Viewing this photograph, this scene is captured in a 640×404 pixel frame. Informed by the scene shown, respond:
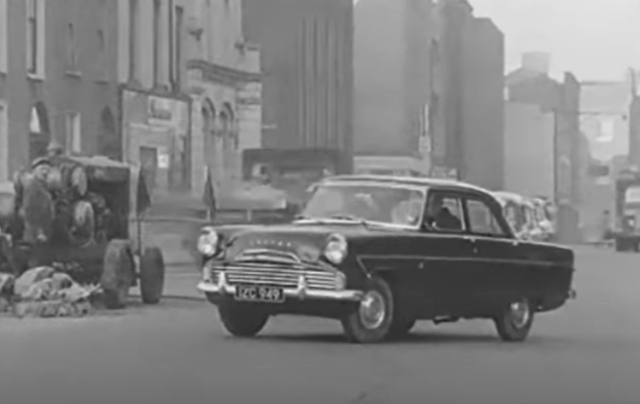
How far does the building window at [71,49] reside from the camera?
168ft

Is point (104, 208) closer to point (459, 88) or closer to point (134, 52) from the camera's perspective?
point (134, 52)

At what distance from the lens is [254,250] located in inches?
773

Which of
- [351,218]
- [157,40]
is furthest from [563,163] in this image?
[351,218]

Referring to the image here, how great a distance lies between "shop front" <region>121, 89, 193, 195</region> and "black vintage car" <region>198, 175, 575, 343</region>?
Answer: 32.6 meters

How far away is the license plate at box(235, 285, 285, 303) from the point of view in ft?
63.8

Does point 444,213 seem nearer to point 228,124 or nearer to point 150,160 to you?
point 150,160

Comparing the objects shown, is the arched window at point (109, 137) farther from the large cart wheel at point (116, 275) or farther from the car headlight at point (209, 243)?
the car headlight at point (209, 243)

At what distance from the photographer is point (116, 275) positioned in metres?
27.0

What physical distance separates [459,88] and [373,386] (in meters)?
90.4

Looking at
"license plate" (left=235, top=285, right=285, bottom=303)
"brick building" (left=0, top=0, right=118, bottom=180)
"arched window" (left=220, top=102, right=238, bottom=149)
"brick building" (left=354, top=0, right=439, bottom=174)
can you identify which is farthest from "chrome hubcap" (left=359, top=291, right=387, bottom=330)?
"brick building" (left=354, top=0, right=439, bottom=174)

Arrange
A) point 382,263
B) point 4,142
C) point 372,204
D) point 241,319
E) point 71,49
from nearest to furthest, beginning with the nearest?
point 382,263, point 372,204, point 241,319, point 4,142, point 71,49

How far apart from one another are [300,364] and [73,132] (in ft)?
115

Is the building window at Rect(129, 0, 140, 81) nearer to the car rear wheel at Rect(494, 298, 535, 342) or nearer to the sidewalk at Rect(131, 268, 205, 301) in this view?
the sidewalk at Rect(131, 268, 205, 301)

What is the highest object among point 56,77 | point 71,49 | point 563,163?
point 71,49
